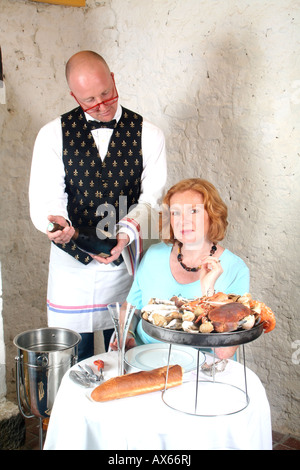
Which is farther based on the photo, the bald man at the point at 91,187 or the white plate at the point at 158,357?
the bald man at the point at 91,187

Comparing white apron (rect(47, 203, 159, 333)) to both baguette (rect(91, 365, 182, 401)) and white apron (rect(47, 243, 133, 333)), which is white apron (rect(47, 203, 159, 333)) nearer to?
white apron (rect(47, 243, 133, 333))

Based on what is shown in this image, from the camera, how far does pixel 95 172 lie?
6.90 ft

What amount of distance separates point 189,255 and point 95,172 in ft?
1.89

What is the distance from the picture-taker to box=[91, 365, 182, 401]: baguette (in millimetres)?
1305

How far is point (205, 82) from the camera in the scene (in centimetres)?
256

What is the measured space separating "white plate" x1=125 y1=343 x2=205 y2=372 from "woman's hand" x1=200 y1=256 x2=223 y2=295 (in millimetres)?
214

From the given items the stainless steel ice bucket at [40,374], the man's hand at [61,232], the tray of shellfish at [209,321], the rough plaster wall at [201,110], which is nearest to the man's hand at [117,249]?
the man's hand at [61,232]

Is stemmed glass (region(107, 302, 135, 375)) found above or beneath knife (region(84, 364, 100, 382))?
above

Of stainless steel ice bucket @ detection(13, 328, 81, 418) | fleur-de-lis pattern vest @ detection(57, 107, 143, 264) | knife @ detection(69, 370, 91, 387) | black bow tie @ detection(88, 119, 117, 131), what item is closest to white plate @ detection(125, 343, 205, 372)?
knife @ detection(69, 370, 91, 387)

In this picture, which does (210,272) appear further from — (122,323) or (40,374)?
(40,374)

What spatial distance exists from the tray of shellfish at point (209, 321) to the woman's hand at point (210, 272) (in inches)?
7.7

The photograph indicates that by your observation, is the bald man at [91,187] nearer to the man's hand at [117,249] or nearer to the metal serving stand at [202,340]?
the man's hand at [117,249]

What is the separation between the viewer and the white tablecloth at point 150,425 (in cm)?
122

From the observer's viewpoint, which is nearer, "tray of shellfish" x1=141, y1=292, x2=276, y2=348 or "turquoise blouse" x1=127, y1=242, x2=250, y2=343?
"tray of shellfish" x1=141, y1=292, x2=276, y2=348
